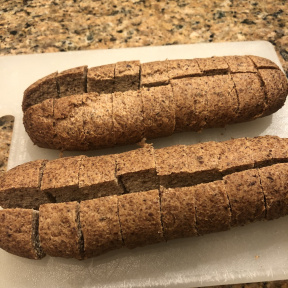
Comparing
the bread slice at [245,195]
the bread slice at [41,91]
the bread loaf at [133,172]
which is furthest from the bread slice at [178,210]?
the bread slice at [41,91]

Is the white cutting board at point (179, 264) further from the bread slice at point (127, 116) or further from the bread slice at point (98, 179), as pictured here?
the bread slice at point (127, 116)

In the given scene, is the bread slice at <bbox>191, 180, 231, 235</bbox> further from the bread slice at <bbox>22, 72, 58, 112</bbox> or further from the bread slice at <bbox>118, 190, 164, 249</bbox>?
the bread slice at <bbox>22, 72, 58, 112</bbox>

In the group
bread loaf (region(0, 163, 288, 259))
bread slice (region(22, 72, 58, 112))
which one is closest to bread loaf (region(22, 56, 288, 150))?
bread slice (region(22, 72, 58, 112))

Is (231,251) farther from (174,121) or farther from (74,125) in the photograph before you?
(74,125)

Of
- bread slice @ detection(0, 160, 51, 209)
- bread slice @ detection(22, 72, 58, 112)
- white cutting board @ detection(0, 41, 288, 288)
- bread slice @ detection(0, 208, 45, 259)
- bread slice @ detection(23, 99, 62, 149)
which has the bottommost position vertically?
white cutting board @ detection(0, 41, 288, 288)

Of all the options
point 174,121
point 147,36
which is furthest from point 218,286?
point 147,36

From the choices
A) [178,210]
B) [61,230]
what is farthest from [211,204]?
[61,230]

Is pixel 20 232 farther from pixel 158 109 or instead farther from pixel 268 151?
pixel 268 151
